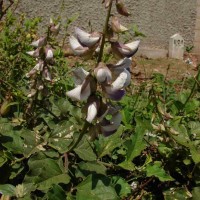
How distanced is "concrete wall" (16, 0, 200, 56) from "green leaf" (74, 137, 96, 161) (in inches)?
220

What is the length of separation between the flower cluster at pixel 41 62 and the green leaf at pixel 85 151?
0.38 m

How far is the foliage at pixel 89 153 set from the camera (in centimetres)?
166

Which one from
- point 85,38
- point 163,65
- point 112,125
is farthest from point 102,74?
point 163,65

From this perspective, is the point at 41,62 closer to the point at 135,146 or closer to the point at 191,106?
the point at 135,146

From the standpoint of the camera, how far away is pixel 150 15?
Answer: 8.64 m

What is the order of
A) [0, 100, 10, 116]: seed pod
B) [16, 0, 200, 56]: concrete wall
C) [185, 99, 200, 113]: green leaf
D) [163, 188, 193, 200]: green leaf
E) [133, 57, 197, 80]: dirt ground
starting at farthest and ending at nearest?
[16, 0, 200, 56]: concrete wall, [133, 57, 197, 80]: dirt ground, [185, 99, 200, 113]: green leaf, [0, 100, 10, 116]: seed pod, [163, 188, 193, 200]: green leaf

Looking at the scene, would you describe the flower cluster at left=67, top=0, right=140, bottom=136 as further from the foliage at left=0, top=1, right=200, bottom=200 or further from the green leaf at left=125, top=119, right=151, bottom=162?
the green leaf at left=125, top=119, right=151, bottom=162

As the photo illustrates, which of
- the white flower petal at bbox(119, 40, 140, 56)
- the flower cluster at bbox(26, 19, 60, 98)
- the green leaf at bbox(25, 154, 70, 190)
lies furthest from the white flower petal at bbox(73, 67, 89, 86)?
the flower cluster at bbox(26, 19, 60, 98)

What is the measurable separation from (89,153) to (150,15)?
23.3ft

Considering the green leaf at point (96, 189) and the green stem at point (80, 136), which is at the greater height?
the green stem at point (80, 136)

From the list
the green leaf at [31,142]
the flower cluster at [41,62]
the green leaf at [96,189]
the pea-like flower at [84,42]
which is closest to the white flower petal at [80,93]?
the pea-like flower at [84,42]

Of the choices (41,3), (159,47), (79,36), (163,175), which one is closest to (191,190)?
(163,175)

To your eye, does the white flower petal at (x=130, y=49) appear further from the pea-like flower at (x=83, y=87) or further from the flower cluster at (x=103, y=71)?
the pea-like flower at (x=83, y=87)

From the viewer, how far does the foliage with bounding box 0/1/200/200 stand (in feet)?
5.43
